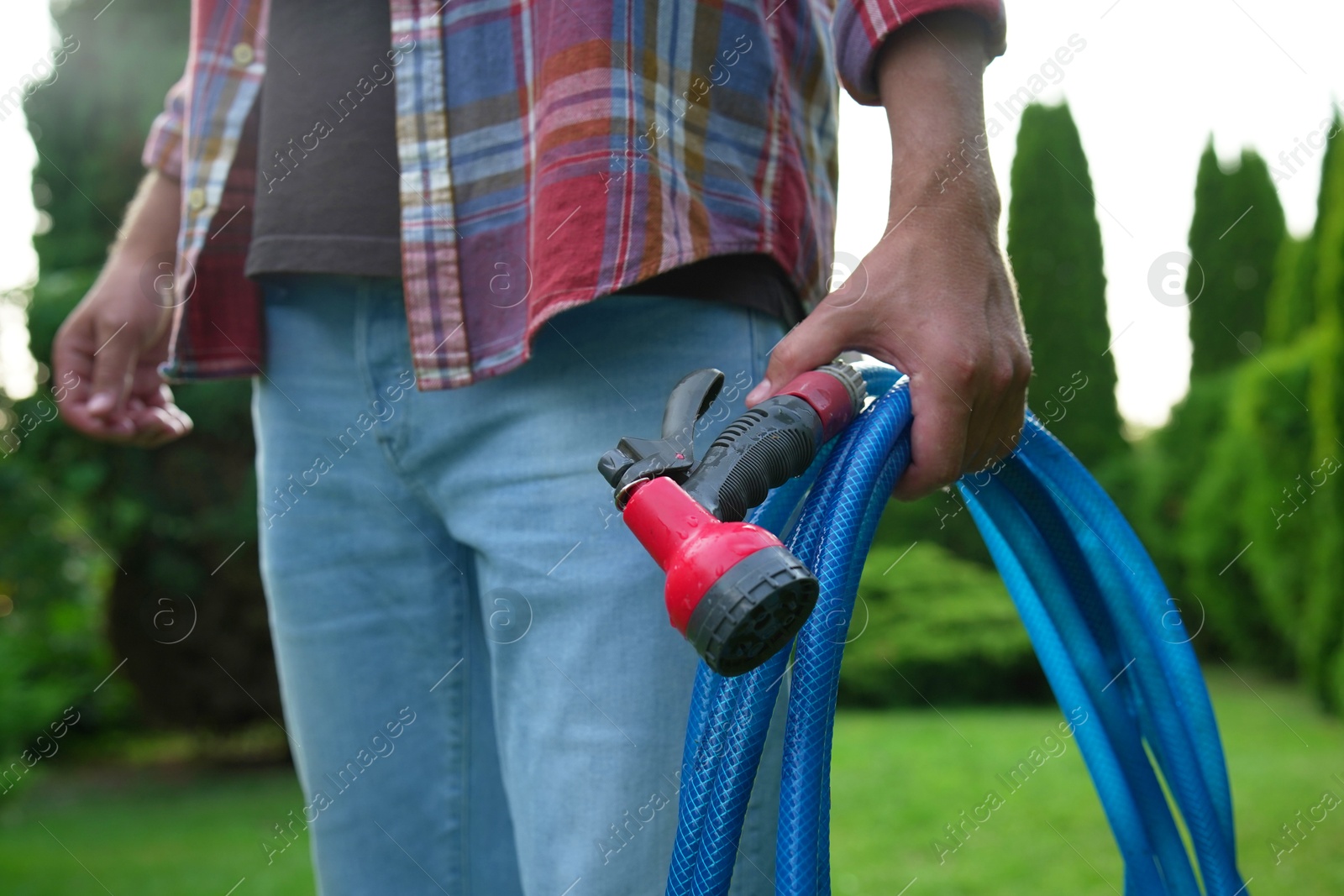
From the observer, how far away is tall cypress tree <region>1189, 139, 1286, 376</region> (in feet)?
33.5

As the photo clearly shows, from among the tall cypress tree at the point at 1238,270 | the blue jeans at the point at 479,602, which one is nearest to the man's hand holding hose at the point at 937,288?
the blue jeans at the point at 479,602

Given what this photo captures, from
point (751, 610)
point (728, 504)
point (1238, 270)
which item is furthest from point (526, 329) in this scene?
point (1238, 270)

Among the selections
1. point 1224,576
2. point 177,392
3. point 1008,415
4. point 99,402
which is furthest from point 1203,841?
point 1224,576

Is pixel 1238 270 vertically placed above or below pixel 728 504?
above

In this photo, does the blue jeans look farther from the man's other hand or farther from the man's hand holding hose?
the man's other hand

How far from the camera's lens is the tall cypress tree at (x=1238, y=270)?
1022cm

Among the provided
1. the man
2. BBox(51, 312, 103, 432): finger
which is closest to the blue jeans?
the man

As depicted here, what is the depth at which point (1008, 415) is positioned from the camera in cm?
86

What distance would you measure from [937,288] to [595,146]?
1.05 ft

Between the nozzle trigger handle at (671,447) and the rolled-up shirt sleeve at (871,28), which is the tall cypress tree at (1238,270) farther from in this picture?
the nozzle trigger handle at (671,447)

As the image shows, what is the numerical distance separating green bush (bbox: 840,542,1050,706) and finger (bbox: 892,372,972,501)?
6.31m

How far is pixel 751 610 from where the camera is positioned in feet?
2.17

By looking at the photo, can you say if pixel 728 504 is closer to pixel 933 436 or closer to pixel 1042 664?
pixel 933 436

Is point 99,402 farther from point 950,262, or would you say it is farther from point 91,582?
point 91,582
